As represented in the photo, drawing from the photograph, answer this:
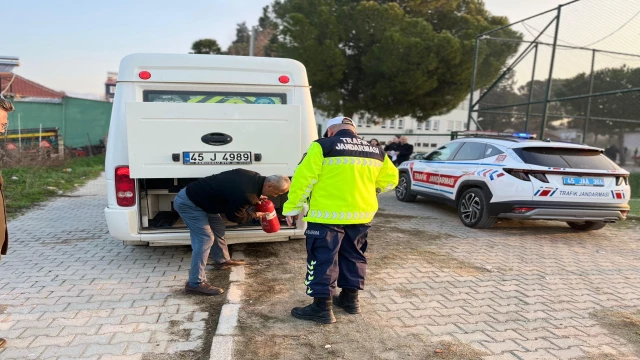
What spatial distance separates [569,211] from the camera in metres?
6.18

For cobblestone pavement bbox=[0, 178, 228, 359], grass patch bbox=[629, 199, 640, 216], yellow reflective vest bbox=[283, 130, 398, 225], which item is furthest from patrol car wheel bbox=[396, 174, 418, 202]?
yellow reflective vest bbox=[283, 130, 398, 225]

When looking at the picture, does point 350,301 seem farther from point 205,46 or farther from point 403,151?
point 205,46

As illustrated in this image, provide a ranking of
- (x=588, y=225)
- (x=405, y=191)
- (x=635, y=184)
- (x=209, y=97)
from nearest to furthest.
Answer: (x=209, y=97), (x=588, y=225), (x=405, y=191), (x=635, y=184)

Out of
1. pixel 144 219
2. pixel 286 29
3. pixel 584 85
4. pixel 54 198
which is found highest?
pixel 286 29

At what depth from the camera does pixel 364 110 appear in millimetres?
22625

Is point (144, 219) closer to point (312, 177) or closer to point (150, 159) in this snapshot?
point (150, 159)

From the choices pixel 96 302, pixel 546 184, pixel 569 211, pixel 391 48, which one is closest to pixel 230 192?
pixel 96 302

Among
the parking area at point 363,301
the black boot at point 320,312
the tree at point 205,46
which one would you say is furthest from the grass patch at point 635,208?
the tree at point 205,46

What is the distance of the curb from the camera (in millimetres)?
2867

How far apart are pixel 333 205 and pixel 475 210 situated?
14.8 ft

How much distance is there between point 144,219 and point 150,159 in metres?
0.85

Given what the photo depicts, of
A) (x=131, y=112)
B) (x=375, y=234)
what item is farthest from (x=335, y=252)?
(x=375, y=234)

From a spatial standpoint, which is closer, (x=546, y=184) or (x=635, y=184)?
(x=546, y=184)

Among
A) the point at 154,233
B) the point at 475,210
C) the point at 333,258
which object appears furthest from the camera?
the point at 475,210
